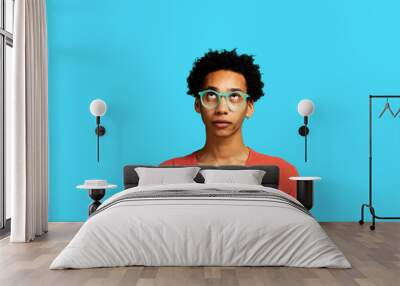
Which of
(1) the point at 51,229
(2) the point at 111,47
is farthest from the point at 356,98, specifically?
(1) the point at 51,229

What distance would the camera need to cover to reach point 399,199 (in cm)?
677

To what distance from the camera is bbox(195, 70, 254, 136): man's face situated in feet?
22.0

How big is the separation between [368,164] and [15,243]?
4364mm

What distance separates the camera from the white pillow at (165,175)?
6121 mm

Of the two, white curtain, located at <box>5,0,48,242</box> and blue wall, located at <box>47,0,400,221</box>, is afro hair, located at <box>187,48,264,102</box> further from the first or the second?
white curtain, located at <box>5,0,48,242</box>

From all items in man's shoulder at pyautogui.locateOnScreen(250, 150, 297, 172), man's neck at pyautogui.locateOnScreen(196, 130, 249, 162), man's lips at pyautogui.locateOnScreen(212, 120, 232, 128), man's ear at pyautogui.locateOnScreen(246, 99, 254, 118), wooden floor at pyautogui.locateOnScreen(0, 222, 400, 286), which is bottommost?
wooden floor at pyautogui.locateOnScreen(0, 222, 400, 286)

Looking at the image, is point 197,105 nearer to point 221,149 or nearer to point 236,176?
point 221,149

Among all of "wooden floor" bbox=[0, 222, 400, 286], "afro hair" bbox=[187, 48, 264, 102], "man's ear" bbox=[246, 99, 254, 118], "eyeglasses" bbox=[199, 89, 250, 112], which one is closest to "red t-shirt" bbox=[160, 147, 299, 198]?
"man's ear" bbox=[246, 99, 254, 118]

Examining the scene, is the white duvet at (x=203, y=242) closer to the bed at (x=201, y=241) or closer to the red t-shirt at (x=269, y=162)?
the bed at (x=201, y=241)

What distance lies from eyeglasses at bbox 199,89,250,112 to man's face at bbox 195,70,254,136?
0.04m

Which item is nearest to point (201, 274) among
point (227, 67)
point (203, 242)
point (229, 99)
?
point (203, 242)

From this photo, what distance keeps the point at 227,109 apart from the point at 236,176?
1032 mm

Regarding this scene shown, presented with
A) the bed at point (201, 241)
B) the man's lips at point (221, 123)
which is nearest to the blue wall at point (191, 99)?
the man's lips at point (221, 123)

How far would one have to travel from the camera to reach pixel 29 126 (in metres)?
5.65
